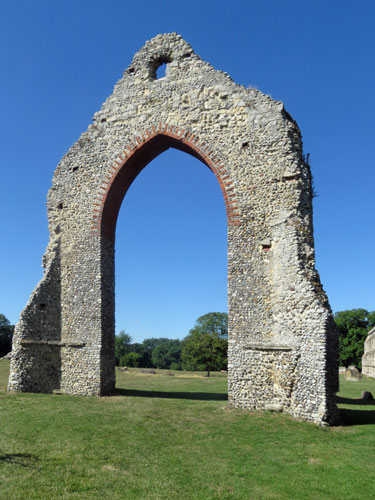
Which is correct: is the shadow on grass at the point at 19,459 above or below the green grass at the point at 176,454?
above

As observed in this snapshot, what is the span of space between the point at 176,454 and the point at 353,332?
43.6 metres

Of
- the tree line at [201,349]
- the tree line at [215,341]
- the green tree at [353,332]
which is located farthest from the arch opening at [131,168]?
the green tree at [353,332]

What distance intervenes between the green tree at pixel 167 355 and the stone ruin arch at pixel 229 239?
54129 mm

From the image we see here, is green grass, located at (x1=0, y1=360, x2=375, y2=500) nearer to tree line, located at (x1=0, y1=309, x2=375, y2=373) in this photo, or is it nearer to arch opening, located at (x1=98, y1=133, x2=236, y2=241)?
arch opening, located at (x1=98, y1=133, x2=236, y2=241)

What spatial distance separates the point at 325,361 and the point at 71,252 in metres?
7.79

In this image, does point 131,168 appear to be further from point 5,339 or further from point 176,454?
point 5,339

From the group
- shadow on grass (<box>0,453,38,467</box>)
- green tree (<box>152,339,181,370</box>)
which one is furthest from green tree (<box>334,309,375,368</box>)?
shadow on grass (<box>0,453,38,467</box>)

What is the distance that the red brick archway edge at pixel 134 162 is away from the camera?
38.1ft

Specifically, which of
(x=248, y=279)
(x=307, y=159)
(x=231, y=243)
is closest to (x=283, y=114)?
(x=307, y=159)

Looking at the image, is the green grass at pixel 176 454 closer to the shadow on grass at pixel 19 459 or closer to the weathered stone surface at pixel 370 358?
the shadow on grass at pixel 19 459

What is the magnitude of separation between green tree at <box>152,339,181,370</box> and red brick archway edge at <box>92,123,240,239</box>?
54616mm

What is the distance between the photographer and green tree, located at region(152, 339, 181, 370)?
217ft

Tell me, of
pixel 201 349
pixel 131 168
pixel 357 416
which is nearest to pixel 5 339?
pixel 201 349

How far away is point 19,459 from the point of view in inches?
237
